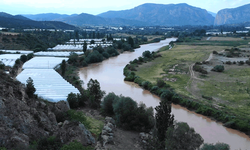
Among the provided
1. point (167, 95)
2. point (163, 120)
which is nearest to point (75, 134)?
point (163, 120)

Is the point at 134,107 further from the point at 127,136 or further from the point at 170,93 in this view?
the point at 170,93

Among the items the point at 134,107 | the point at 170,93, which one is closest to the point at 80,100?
the point at 134,107

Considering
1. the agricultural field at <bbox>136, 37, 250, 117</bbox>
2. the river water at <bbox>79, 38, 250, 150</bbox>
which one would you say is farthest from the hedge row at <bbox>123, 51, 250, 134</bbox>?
the agricultural field at <bbox>136, 37, 250, 117</bbox>

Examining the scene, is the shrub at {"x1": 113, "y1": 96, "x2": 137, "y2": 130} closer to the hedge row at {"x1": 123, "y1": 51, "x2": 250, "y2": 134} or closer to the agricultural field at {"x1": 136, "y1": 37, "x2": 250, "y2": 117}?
the hedge row at {"x1": 123, "y1": 51, "x2": 250, "y2": 134}

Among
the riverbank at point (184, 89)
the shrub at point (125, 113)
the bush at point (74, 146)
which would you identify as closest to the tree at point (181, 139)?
the bush at point (74, 146)

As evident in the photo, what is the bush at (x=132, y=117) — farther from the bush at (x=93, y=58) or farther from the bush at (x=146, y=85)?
the bush at (x=93, y=58)

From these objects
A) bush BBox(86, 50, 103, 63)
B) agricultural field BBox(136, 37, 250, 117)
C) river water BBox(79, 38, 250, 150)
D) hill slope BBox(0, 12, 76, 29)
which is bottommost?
river water BBox(79, 38, 250, 150)
